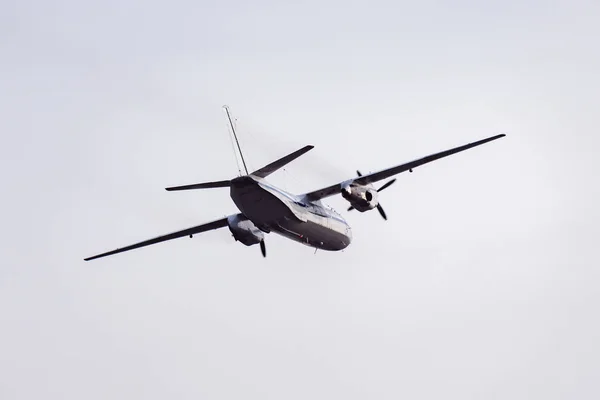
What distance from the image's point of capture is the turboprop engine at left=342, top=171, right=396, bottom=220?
4472 centimetres

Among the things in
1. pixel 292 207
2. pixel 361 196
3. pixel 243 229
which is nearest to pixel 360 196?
pixel 361 196

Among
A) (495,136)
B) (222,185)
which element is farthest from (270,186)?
(495,136)

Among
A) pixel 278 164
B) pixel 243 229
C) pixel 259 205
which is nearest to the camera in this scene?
pixel 278 164

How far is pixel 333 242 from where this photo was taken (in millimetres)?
47500

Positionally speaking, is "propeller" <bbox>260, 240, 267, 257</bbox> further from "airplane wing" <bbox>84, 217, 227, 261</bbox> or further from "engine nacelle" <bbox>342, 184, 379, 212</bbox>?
"engine nacelle" <bbox>342, 184, 379, 212</bbox>

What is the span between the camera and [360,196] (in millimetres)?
44969

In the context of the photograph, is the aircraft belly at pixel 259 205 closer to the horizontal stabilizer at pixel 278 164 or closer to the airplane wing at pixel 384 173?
the horizontal stabilizer at pixel 278 164

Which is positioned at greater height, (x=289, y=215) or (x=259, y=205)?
(x=259, y=205)

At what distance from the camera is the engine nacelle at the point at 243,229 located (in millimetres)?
48031

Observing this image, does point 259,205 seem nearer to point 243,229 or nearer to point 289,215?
point 289,215

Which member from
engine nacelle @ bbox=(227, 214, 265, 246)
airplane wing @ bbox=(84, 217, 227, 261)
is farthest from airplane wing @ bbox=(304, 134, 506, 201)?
airplane wing @ bbox=(84, 217, 227, 261)

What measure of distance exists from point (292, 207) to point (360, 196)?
339 cm

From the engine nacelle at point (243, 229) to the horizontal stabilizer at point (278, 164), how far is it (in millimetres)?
6460

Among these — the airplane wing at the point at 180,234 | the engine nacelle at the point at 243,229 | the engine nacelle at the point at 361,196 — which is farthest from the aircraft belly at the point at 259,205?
the airplane wing at the point at 180,234
